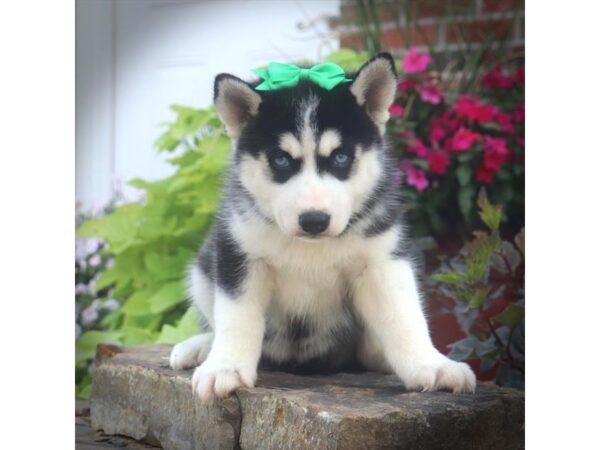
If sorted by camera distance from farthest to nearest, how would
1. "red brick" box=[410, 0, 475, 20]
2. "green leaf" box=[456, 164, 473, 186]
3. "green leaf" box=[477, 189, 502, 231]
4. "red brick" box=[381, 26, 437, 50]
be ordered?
"green leaf" box=[456, 164, 473, 186]
"red brick" box=[381, 26, 437, 50]
"red brick" box=[410, 0, 475, 20]
"green leaf" box=[477, 189, 502, 231]

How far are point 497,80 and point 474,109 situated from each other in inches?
9.7

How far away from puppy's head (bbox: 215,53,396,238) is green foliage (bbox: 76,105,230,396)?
423 mm

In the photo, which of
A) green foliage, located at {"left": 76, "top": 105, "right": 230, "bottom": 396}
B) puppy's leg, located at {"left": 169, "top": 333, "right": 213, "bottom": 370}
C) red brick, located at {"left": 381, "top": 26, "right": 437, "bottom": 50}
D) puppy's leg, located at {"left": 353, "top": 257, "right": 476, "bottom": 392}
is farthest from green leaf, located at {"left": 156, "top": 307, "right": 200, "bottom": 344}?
red brick, located at {"left": 381, "top": 26, "right": 437, "bottom": 50}

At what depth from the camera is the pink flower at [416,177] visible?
95.3 inches

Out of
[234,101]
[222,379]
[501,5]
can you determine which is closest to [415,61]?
[501,5]

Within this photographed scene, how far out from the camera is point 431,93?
8.21 feet

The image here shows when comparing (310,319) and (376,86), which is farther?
(310,319)

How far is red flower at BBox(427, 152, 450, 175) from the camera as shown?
243 cm

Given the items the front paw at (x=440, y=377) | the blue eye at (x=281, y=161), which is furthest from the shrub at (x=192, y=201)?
the front paw at (x=440, y=377)

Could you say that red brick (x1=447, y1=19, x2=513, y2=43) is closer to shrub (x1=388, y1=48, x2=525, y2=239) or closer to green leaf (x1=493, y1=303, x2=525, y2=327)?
shrub (x1=388, y1=48, x2=525, y2=239)

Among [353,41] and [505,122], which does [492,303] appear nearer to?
[505,122]
